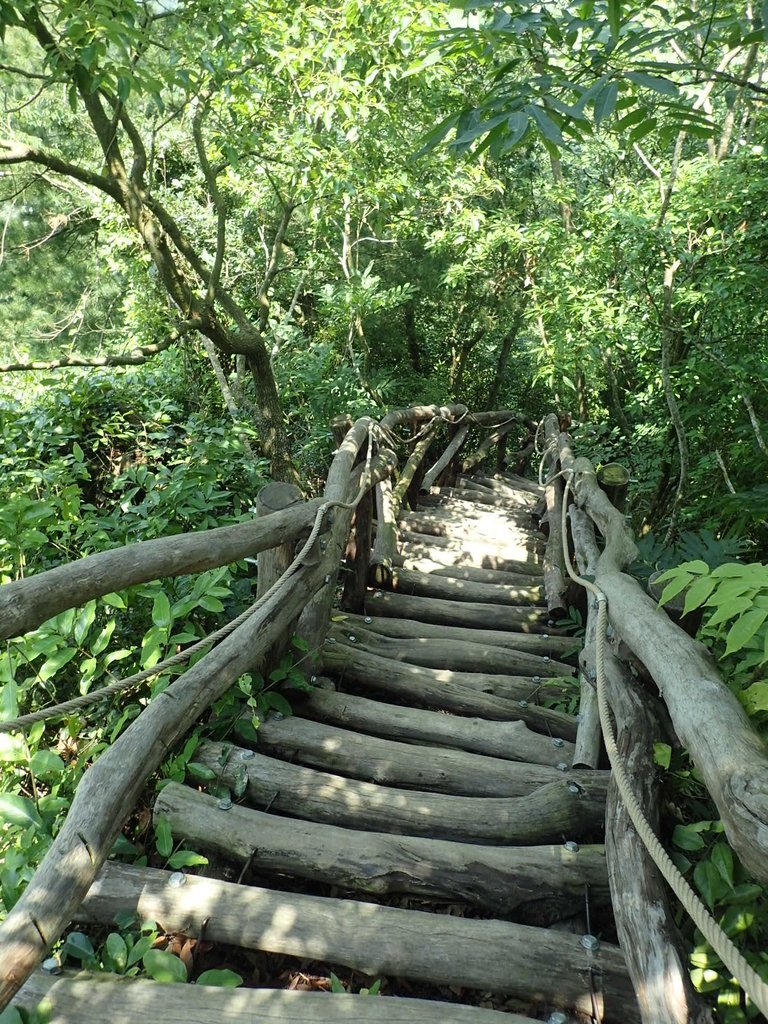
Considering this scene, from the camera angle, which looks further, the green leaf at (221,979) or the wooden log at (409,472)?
the wooden log at (409,472)

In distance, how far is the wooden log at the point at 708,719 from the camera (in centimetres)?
120

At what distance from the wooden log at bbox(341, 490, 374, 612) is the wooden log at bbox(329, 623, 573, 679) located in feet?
1.54

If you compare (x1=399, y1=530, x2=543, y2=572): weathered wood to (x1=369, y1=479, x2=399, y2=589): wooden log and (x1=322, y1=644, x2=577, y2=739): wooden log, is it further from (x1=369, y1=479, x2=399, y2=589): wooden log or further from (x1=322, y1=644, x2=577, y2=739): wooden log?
(x1=322, y1=644, x2=577, y2=739): wooden log

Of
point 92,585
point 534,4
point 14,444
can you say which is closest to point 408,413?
point 14,444

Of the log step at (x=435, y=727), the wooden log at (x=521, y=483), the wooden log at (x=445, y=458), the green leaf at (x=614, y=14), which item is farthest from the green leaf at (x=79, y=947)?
the wooden log at (x=521, y=483)

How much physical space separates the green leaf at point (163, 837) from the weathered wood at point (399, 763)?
570 millimetres

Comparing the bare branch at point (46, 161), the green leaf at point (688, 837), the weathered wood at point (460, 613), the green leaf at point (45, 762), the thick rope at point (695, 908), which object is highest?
the bare branch at point (46, 161)

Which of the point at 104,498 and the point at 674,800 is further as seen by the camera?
the point at 104,498

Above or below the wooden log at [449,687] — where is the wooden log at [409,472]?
above

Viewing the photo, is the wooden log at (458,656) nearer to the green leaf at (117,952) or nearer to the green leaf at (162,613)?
the green leaf at (162,613)

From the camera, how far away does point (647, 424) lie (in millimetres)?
7008

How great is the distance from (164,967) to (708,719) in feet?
4.59

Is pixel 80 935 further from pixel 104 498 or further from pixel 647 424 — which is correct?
pixel 647 424

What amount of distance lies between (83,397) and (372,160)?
338 centimetres
